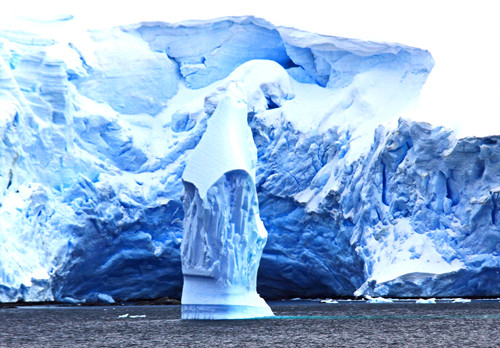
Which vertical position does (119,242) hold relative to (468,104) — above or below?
below

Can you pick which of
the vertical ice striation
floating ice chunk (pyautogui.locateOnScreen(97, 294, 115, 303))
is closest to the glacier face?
floating ice chunk (pyautogui.locateOnScreen(97, 294, 115, 303))

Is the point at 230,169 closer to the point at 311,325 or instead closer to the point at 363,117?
the point at 311,325

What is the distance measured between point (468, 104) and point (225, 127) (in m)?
10.1

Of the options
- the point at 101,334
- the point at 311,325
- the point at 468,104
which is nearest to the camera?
the point at 101,334

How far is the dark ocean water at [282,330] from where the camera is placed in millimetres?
16641

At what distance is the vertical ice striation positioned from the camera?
20328 mm

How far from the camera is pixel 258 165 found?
101 feet

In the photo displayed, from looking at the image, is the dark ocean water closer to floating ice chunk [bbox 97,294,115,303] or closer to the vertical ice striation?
the vertical ice striation

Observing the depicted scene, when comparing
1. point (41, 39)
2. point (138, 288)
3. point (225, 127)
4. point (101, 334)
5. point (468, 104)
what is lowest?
point (101, 334)

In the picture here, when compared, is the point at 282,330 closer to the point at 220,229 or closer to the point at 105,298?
the point at 220,229

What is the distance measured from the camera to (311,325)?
2083cm

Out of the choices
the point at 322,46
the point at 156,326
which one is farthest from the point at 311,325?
the point at 322,46

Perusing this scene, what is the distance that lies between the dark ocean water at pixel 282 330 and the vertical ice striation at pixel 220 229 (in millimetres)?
561

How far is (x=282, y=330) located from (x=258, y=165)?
12.1 m
